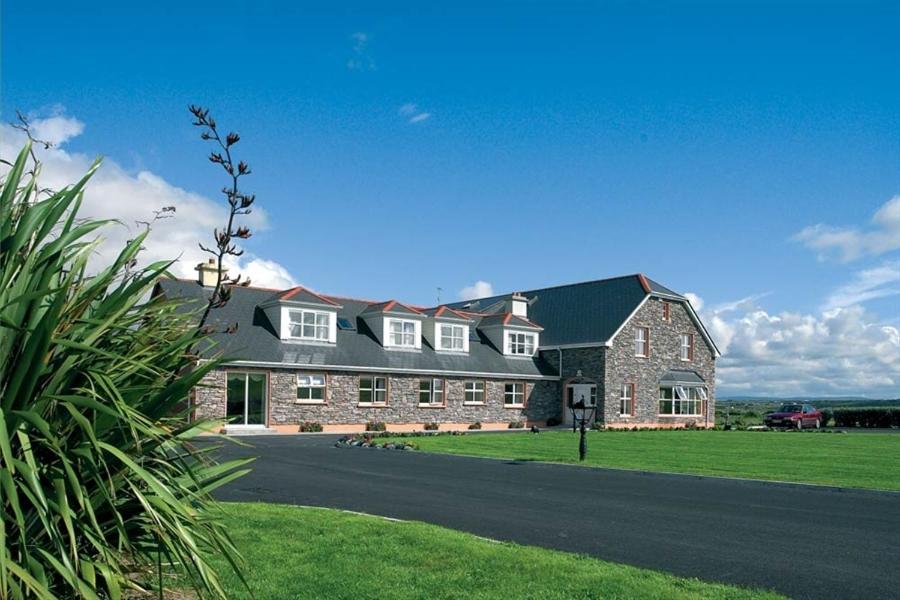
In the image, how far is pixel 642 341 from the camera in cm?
4438

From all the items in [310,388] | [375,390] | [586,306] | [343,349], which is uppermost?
[586,306]

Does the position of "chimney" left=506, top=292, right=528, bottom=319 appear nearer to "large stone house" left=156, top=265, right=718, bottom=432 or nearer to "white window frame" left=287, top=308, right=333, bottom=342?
"large stone house" left=156, top=265, right=718, bottom=432

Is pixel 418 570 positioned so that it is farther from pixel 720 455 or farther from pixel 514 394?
pixel 514 394

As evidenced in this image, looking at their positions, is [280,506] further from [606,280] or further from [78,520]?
[606,280]

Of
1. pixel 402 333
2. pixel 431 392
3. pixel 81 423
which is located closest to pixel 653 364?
pixel 431 392

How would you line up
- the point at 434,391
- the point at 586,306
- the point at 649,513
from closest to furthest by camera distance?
the point at 649,513, the point at 434,391, the point at 586,306

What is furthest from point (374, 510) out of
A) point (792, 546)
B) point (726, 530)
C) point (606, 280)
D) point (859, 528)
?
point (606, 280)

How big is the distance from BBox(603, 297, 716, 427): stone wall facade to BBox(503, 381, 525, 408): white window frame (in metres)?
4.50

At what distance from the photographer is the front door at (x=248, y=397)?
32781mm

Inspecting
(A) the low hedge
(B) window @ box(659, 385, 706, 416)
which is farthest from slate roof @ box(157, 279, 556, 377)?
(A) the low hedge

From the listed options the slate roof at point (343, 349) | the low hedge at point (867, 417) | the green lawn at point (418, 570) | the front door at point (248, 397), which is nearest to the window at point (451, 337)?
the slate roof at point (343, 349)

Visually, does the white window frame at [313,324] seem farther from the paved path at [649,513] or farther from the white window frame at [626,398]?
the white window frame at [626,398]

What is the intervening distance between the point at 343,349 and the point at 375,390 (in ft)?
8.05

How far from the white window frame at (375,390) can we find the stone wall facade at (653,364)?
486 inches
